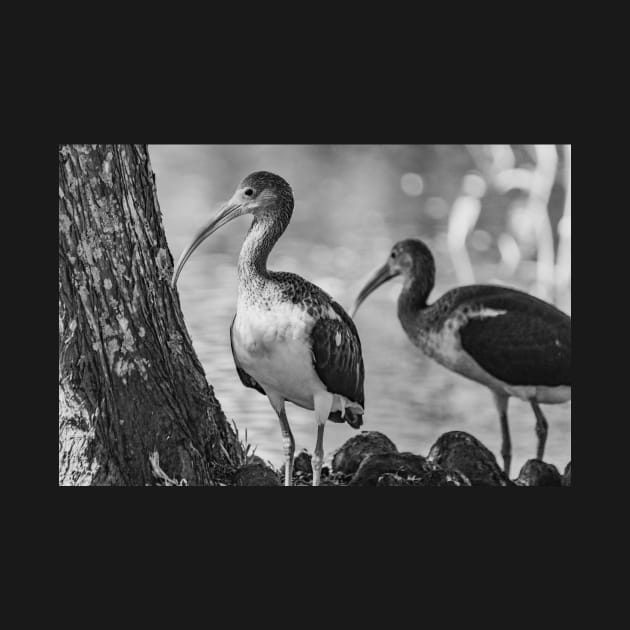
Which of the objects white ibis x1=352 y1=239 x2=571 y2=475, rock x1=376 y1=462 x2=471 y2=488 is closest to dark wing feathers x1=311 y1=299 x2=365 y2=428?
rock x1=376 y1=462 x2=471 y2=488

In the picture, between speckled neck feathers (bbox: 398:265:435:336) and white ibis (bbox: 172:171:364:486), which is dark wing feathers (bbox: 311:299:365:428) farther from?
speckled neck feathers (bbox: 398:265:435:336)

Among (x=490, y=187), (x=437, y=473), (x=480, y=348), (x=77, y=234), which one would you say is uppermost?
(x=490, y=187)

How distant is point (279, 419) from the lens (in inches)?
326

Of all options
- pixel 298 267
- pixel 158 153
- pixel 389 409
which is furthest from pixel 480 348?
pixel 158 153

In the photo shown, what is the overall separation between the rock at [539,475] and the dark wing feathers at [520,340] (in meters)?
0.61

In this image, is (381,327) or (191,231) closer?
(191,231)

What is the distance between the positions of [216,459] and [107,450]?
77 centimetres

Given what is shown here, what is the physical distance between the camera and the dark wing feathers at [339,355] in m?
7.86

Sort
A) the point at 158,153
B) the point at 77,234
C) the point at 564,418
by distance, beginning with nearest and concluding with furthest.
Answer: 1. the point at 77,234
2. the point at 158,153
3. the point at 564,418

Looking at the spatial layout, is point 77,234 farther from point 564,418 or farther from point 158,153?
point 564,418

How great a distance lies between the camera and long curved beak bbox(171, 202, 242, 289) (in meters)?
8.01

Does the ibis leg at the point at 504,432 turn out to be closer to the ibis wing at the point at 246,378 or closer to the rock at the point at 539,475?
the rock at the point at 539,475

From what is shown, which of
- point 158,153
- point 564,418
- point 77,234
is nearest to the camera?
point 77,234

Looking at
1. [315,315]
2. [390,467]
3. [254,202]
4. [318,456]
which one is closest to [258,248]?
[254,202]
